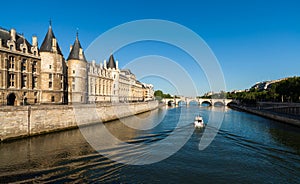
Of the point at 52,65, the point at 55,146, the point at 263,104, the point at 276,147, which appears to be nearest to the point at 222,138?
the point at 276,147

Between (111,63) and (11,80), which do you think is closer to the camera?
(11,80)

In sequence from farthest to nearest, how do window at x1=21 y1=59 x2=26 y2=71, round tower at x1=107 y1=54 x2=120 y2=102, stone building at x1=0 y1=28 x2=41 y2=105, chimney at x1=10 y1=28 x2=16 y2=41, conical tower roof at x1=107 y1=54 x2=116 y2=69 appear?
1. conical tower roof at x1=107 y1=54 x2=116 y2=69
2. round tower at x1=107 y1=54 x2=120 y2=102
3. window at x1=21 y1=59 x2=26 y2=71
4. chimney at x1=10 y1=28 x2=16 y2=41
5. stone building at x1=0 y1=28 x2=41 y2=105

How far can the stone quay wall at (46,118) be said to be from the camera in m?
20.3

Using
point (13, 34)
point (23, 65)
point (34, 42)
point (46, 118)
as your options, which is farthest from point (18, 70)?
point (46, 118)

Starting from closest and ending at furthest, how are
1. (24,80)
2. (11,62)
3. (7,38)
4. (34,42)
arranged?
(11,62) → (7,38) → (24,80) → (34,42)

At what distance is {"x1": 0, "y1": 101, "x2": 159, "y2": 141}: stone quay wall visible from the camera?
20.3 m

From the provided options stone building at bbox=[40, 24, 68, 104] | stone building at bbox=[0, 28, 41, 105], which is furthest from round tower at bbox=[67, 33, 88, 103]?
stone building at bbox=[0, 28, 41, 105]

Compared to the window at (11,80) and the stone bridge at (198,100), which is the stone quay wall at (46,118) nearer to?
the window at (11,80)

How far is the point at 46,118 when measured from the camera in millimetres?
24719

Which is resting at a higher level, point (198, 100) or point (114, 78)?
point (114, 78)

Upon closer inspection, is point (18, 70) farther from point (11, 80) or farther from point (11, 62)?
point (11, 80)

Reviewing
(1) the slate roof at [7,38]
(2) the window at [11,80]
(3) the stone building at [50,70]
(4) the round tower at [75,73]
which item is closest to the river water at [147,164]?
(2) the window at [11,80]

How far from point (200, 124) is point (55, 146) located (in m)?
22.2

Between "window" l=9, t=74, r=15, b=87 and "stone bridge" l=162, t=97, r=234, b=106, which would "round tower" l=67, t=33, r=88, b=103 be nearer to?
"window" l=9, t=74, r=15, b=87
